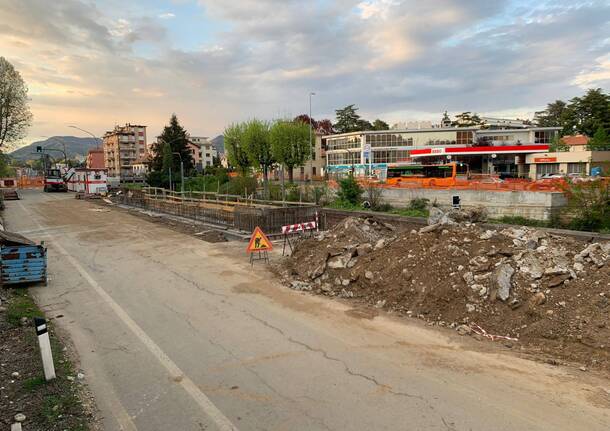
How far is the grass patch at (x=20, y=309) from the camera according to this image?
8.76 m

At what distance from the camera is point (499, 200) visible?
2341 cm

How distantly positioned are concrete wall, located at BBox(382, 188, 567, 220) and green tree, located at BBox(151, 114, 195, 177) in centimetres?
4967

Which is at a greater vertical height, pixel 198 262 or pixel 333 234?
pixel 333 234

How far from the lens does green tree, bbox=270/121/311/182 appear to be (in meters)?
40.4

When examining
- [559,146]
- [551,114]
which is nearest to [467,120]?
[551,114]

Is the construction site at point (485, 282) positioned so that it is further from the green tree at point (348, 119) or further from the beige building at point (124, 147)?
the beige building at point (124, 147)

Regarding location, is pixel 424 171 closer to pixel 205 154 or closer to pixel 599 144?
pixel 599 144

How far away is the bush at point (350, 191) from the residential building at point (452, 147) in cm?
3531

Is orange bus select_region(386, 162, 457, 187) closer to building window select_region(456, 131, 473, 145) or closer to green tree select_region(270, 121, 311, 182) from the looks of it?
green tree select_region(270, 121, 311, 182)

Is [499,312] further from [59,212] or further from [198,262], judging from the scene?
[59,212]

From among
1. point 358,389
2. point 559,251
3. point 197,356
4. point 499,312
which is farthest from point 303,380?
point 559,251

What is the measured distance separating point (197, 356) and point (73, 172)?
67249mm

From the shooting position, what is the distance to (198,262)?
1565 centimetres

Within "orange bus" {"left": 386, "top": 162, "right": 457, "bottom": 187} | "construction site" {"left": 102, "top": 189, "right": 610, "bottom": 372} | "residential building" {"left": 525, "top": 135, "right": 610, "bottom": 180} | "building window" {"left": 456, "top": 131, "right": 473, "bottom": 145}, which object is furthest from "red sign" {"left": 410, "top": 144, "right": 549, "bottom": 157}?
"construction site" {"left": 102, "top": 189, "right": 610, "bottom": 372}
